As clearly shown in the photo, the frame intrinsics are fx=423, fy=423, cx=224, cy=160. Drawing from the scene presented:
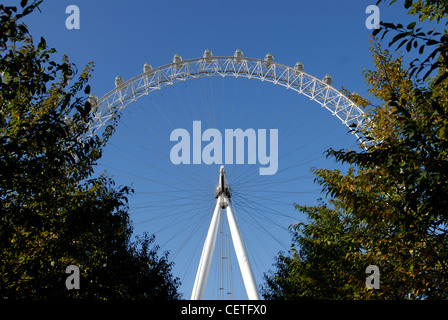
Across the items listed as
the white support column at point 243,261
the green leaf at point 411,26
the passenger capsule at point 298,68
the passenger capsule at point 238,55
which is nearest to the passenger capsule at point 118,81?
the passenger capsule at point 238,55

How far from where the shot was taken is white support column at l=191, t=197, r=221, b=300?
17.9 meters

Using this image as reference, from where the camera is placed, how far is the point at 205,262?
19469 mm

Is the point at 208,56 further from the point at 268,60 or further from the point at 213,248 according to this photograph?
the point at 213,248

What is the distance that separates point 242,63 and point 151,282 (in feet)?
61.0

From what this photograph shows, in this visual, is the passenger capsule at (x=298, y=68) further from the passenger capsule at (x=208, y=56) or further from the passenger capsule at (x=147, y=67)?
the passenger capsule at (x=147, y=67)

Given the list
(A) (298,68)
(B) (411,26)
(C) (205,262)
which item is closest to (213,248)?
(C) (205,262)

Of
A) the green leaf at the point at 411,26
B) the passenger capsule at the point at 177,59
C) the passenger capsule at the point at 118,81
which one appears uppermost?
the passenger capsule at the point at 177,59

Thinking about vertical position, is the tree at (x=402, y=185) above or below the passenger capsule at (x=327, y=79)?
below

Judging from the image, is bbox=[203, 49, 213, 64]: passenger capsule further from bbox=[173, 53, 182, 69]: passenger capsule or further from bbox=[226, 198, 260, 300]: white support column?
bbox=[226, 198, 260, 300]: white support column

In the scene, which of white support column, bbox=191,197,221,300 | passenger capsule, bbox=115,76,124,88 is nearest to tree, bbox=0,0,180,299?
white support column, bbox=191,197,221,300

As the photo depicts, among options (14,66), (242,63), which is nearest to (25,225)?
(14,66)

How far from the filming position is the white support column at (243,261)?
17663mm

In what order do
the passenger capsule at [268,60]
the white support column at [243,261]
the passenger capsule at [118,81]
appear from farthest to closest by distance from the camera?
the passenger capsule at [268,60] → the passenger capsule at [118,81] → the white support column at [243,261]

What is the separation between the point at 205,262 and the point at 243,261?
175 centimetres
